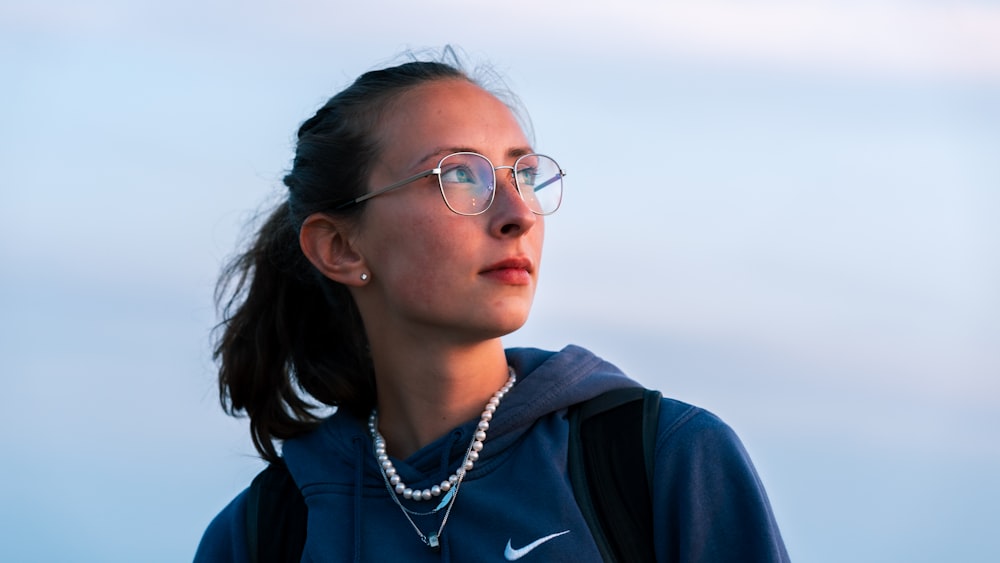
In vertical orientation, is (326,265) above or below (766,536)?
above

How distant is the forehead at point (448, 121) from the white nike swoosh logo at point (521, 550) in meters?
1.07

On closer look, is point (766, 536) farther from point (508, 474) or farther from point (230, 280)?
point (230, 280)

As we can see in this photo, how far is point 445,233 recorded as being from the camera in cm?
340

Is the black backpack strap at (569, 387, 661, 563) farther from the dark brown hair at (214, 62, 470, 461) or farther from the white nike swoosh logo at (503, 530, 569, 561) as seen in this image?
the dark brown hair at (214, 62, 470, 461)

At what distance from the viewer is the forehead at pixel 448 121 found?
3539 mm

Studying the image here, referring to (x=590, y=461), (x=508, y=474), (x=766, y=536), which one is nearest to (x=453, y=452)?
(x=508, y=474)

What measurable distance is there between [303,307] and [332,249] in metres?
0.45

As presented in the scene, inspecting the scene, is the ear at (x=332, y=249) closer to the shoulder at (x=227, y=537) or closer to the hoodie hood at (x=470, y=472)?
the hoodie hood at (x=470, y=472)

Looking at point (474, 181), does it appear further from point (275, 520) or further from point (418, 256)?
point (275, 520)

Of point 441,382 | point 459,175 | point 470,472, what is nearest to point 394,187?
point 459,175

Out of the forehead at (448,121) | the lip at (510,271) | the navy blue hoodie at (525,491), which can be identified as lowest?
the navy blue hoodie at (525,491)

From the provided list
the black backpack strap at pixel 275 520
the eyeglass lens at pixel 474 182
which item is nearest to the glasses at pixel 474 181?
the eyeglass lens at pixel 474 182

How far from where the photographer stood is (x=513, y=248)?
341 centimetres

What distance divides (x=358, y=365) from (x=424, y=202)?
74 cm
